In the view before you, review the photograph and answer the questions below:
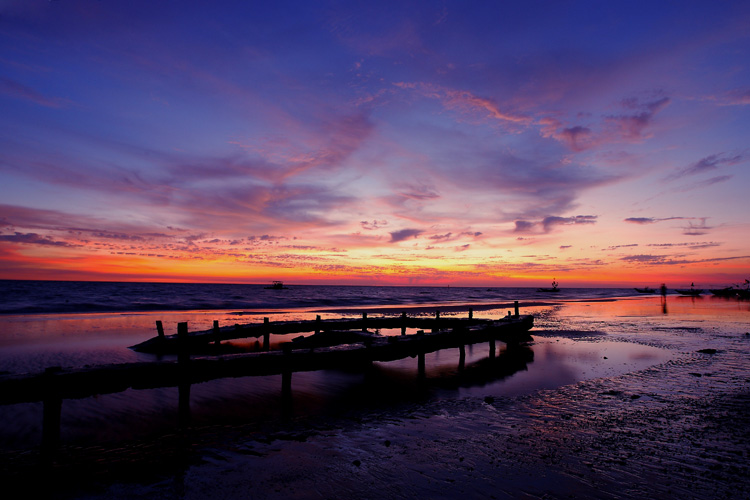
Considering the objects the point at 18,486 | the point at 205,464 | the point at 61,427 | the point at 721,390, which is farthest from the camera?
the point at 721,390

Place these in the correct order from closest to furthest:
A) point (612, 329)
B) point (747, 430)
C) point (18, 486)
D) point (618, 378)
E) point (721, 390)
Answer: point (18, 486), point (747, 430), point (721, 390), point (618, 378), point (612, 329)

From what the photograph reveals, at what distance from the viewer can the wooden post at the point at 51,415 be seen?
777 cm

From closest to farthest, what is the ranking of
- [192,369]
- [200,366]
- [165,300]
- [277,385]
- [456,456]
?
[456,456]
[192,369]
[200,366]
[277,385]
[165,300]

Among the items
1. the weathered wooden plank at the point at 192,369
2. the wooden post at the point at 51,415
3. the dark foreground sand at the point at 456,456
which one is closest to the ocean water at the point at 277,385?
the wooden post at the point at 51,415

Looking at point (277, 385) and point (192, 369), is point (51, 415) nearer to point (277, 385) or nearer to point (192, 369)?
point (192, 369)

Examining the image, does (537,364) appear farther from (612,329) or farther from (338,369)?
(612,329)

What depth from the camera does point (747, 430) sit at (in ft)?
26.2

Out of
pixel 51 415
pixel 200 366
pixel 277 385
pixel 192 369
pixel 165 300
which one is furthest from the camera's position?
pixel 165 300

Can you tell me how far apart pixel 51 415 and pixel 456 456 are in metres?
8.16

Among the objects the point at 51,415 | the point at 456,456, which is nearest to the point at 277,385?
the point at 51,415

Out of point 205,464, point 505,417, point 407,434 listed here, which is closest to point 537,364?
point 505,417

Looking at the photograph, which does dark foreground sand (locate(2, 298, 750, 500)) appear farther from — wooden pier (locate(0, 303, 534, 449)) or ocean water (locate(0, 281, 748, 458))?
wooden pier (locate(0, 303, 534, 449))

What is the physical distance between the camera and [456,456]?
6848 millimetres

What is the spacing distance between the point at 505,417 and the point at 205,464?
6.39 meters
